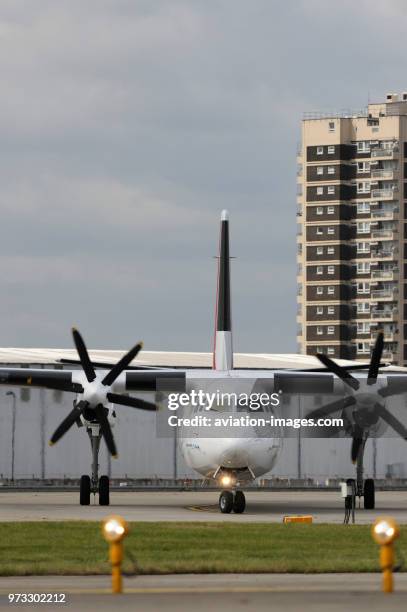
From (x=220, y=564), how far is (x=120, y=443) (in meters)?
42.6

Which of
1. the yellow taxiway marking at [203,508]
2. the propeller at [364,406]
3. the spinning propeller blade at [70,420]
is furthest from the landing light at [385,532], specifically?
the spinning propeller blade at [70,420]

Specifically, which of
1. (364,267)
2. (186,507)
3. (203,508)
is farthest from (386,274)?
(203,508)

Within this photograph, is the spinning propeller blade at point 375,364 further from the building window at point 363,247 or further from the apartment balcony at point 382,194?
the building window at point 363,247

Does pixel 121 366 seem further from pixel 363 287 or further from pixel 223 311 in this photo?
pixel 363 287

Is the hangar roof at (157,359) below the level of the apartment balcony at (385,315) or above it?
below

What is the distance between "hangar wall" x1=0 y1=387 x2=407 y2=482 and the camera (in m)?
62.6

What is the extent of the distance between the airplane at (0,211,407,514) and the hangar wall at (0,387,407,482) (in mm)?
17960

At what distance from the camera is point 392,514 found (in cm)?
3903

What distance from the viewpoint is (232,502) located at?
3828cm

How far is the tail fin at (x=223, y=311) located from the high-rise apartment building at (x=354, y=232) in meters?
108

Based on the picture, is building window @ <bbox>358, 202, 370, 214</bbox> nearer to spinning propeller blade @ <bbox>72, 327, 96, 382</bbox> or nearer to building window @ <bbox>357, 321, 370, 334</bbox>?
building window @ <bbox>357, 321, 370, 334</bbox>

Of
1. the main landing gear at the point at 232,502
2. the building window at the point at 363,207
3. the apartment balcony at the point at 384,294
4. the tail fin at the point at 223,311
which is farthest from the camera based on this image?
the building window at the point at 363,207

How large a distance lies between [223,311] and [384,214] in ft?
373

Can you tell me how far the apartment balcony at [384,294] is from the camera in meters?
158
